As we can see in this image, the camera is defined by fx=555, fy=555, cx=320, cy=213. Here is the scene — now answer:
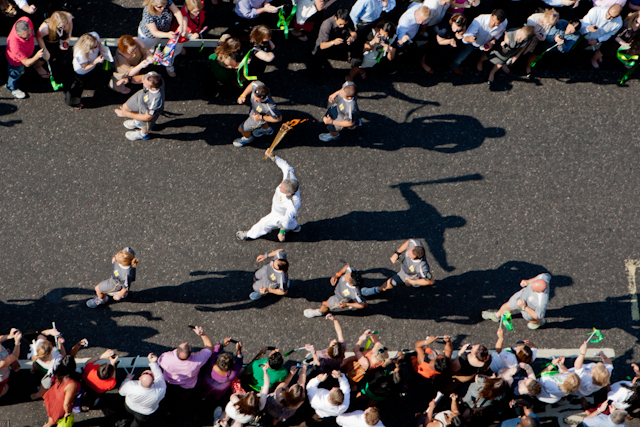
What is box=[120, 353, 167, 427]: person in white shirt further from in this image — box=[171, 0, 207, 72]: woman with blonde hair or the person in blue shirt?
box=[171, 0, 207, 72]: woman with blonde hair

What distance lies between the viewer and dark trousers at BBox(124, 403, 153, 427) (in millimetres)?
6984

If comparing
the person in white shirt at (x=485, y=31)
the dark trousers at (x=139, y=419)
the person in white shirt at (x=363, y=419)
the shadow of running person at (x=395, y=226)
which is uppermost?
the person in white shirt at (x=485, y=31)

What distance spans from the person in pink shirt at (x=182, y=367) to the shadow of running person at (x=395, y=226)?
2.57m

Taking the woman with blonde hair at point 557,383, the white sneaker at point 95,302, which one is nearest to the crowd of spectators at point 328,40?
the white sneaker at point 95,302

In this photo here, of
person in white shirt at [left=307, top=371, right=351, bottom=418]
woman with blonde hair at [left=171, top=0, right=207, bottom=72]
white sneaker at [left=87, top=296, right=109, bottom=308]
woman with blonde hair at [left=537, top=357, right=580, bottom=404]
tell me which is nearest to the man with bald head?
woman with blonde hair at [left=537, top=357, right=580, bottom=404]

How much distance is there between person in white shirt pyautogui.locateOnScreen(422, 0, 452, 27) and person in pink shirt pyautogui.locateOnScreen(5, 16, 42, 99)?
6.06 metres

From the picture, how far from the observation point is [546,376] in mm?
7445

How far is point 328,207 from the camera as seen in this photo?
9039 mm

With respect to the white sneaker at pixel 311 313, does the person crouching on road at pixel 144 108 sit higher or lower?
higher

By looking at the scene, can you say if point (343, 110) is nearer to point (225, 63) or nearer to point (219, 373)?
point (225, 63)

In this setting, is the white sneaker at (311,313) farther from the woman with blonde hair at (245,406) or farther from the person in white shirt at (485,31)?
the person in white shirt at (485,31)

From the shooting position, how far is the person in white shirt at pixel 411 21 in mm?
8773

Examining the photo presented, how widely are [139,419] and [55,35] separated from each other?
5612 millimetres

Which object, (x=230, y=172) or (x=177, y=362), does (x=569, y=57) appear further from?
(x=177, y=362)
